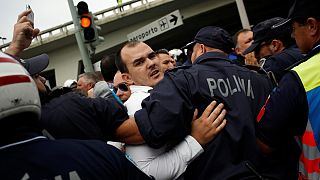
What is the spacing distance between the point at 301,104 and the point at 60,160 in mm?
1351

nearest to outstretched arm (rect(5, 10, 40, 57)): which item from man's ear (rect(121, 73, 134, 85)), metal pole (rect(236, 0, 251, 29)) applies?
man's ear (rect(121, 73, 134, 85))

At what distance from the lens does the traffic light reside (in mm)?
8359

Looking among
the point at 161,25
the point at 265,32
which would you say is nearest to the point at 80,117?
the point at 265,32

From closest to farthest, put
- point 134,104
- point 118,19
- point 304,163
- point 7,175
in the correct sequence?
point 7,175, point 304,163, point 134,104, point 118,19

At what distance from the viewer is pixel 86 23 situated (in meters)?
8.38

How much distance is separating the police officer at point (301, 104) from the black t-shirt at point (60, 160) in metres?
0.99

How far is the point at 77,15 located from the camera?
8.48 m

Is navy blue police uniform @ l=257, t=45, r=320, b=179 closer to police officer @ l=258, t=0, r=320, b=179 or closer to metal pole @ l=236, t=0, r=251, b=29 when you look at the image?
police officer @ l=258, t=0, r=320, b=179

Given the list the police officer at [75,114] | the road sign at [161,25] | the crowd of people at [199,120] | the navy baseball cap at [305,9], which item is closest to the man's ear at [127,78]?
the crowd of people at [199,120]

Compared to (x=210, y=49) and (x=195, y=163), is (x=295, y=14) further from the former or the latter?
(x=195, y=163)

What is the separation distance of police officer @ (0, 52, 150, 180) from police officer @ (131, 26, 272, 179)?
687mm

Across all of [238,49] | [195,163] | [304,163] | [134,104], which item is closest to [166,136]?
[195,163]

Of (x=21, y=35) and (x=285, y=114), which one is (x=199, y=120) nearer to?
(x=285, y=114)

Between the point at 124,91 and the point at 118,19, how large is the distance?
2135 cm
